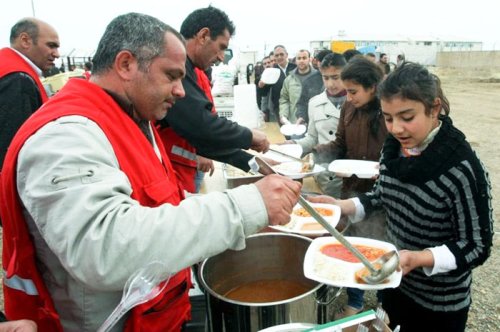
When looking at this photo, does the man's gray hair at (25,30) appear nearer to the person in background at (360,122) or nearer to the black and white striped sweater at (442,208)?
the person in background at (360,122)

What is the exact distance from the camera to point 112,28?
1.11 m

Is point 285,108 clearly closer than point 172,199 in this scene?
No

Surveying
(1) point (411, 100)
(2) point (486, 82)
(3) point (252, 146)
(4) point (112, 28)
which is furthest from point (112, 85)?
(2) point (486, 82)

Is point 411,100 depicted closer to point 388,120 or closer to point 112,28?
point 388,120

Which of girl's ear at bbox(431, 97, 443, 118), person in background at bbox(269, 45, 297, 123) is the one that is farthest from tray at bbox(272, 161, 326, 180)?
person in background at bbox(269, 45, 297, 123)

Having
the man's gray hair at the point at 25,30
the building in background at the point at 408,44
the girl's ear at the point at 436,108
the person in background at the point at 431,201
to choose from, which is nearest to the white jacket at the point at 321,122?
the person in background at the point at 431,201

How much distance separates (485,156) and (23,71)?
23.8 ft

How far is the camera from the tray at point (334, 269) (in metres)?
1.19

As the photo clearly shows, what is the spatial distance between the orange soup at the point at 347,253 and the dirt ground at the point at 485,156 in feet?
5.50

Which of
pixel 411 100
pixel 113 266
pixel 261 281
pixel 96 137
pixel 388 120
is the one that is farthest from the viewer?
pixel 261 281

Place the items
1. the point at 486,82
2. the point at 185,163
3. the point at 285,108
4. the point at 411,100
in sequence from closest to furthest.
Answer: the point at 411,100 < the point at 185,163 < the point at 285,108 < the point at 486,82

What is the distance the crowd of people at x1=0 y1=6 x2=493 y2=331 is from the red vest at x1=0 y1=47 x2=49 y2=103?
1706 millimetres

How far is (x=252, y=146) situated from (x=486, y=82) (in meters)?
23.2

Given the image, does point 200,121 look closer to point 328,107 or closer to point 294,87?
point 328,107
